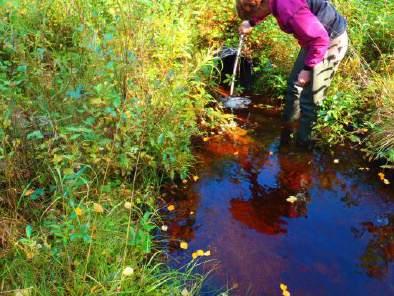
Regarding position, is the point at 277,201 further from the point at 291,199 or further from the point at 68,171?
the point at 68,171

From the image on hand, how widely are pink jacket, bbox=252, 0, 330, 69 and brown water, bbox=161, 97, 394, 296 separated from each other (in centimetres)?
125

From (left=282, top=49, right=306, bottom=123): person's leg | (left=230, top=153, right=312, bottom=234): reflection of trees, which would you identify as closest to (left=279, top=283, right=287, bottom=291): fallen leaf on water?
(left=230, top=153, right=312, bottom=234): reflection of trees

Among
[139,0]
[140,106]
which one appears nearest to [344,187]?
[140,106]

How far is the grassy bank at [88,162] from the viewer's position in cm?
245

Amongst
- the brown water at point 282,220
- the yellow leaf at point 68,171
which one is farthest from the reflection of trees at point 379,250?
the yellow leaf at point 68,171

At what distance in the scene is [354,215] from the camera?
3693 mm

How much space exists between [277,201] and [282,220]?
26cm

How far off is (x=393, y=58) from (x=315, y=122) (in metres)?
1.60

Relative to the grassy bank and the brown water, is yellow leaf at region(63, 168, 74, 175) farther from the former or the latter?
the brown water

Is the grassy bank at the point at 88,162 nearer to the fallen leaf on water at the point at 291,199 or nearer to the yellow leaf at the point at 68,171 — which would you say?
the yellow leaf at the point at 68,171

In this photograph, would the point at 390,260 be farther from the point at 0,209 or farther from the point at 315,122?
the point at 0,209

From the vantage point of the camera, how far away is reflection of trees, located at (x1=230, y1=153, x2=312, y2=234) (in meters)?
3.59

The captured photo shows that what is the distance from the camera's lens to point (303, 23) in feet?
11.3

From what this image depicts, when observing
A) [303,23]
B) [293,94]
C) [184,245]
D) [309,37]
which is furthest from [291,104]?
[184,245]
